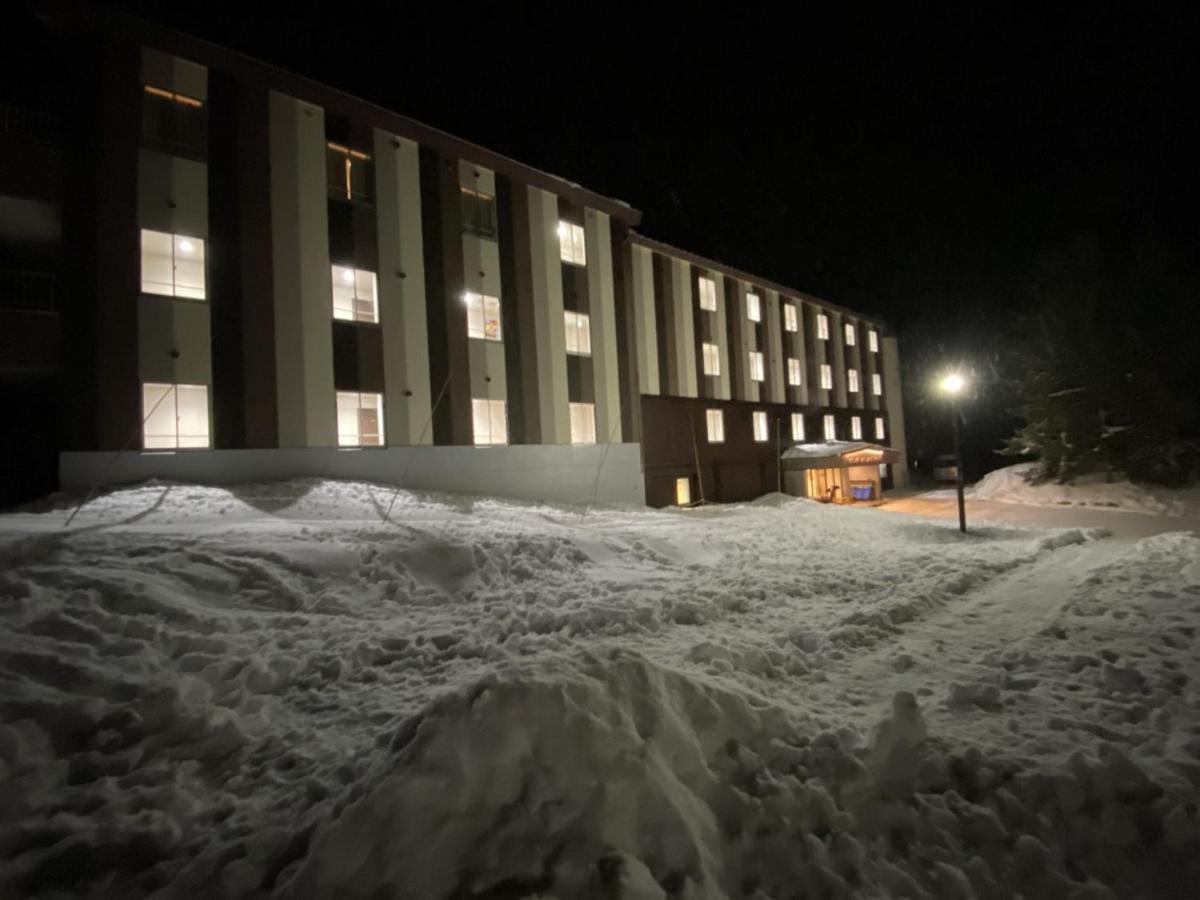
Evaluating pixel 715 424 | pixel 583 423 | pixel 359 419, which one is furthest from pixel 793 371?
pixel 359 419

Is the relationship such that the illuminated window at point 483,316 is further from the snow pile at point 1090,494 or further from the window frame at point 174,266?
the snow pile at point 1090,494

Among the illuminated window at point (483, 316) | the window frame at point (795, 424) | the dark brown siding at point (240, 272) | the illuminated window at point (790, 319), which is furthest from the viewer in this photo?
the illuminated window at point (790, 319)

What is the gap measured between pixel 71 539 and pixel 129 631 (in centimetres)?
357

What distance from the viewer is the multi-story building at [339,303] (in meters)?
13.3

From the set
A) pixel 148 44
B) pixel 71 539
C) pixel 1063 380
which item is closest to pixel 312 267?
pixel 148 44

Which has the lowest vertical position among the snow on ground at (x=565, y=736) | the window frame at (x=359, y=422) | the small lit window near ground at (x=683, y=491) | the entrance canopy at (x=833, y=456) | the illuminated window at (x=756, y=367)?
the snow on ground at (x=565, y=736)

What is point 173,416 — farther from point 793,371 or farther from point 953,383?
point 793,371

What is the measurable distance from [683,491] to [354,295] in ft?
50.0

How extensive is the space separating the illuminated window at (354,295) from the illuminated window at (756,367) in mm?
19258

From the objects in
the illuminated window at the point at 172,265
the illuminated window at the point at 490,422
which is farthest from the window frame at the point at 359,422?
the illuminated window at the point at 172,265

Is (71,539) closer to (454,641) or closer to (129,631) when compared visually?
(129,631)

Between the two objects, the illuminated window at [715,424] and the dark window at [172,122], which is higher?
the dark window at [172,122]

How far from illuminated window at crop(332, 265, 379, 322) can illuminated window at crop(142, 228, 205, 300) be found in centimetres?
334

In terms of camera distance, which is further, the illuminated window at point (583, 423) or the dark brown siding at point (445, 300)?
the illuminated window at point (583, 423)
